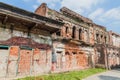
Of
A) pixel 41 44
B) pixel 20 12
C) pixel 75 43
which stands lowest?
pixel 41 44

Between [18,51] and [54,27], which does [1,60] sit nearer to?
[18,51]

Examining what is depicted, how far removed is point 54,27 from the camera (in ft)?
40.2

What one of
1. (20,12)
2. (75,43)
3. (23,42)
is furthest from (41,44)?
(75,43)

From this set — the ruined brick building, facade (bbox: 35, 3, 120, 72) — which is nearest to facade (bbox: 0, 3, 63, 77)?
the ruined brick building

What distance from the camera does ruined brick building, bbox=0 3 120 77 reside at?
9.52m

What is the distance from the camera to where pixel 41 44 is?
39.0 ft

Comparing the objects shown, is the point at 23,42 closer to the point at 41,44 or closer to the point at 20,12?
the point at 41,44

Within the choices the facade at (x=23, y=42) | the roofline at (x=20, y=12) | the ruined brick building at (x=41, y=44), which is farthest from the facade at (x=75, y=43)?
the roofline at (x=20, y=12)

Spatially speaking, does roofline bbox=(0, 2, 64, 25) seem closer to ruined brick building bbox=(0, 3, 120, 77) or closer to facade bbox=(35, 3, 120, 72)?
ruined brick building bbox=(0, 3, 120, 77)

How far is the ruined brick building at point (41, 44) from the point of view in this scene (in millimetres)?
9523

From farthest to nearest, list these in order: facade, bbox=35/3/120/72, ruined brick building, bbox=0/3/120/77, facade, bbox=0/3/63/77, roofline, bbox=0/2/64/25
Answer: facade, bbox=35/3/120/72 < ruined brick building, bbox=0/3/120/77 < facade, bbox=0/3/63/77 < roofline, bbox=0/2/64/25

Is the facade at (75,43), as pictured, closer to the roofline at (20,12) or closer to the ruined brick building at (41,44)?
the ruined brick building at (41,44)

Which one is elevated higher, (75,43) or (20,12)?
(20,12)

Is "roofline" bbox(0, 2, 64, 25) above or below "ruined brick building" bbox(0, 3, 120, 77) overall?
above
